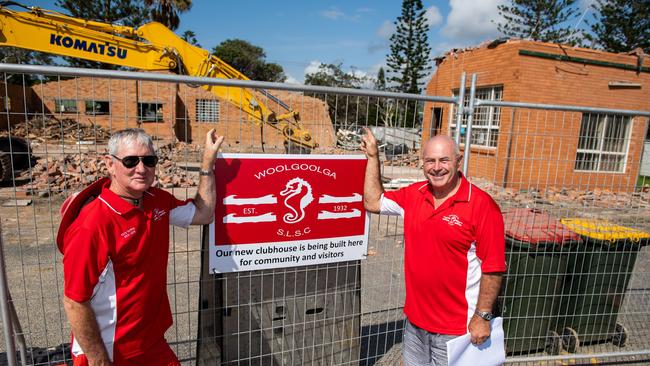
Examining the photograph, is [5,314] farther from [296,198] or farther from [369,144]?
[369,144]

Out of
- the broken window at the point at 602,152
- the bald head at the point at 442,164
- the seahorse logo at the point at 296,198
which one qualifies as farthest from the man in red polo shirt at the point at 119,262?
the broken window at the point at 602,152

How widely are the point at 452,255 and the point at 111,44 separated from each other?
787 centimetres

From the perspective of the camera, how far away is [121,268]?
1.94m

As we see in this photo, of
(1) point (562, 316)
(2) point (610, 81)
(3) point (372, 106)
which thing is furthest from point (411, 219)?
(2) point (610, 81)

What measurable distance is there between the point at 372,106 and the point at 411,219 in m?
0.92

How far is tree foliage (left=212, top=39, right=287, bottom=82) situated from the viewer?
56469 mm

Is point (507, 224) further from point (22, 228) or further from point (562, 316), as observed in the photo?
point (22, 228)

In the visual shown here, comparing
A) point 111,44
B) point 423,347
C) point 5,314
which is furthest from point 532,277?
point 111,44

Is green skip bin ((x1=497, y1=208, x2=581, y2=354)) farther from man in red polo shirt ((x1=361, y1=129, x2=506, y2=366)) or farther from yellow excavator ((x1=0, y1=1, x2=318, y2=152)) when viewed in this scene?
yellow excavator ((x1=0, y1=1, x2=318, y2=152))

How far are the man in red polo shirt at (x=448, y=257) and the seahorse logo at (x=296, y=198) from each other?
68cm

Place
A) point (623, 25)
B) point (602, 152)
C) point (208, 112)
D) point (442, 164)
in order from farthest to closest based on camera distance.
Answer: point (623, 25)
point (208, 112)
point (602, 152)
point (442, 164)

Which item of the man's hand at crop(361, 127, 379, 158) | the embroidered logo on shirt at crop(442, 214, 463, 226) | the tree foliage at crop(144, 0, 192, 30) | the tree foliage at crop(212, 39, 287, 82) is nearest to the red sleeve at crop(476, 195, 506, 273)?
the embroidered logo on shirt at crop(442, 214, 463, 226)

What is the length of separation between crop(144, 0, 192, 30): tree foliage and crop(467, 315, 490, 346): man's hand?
31.2m

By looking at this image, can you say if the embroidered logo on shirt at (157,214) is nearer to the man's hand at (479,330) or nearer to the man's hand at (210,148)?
the man's hand at (210,148)
